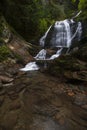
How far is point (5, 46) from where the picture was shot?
13.7m

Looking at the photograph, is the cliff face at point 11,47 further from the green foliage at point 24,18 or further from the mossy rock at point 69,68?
the mossy rock at point 69,68

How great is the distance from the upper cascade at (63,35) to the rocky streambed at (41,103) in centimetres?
911

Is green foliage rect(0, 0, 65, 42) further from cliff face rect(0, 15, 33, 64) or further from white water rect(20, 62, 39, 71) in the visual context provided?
white water rect(20, 62, 39, 71)

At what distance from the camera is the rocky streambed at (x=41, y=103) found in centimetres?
593

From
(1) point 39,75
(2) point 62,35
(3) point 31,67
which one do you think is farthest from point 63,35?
(1) point 39,75

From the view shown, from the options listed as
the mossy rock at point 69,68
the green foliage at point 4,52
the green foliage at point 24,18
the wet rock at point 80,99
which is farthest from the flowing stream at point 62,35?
the wet rock at point 80,99

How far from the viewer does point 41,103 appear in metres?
7.45

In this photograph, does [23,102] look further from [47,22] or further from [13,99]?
[47,22]

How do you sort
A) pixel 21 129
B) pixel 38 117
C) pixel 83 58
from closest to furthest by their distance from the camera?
pixel 21 129
pixel 38 117
pixel 83 58

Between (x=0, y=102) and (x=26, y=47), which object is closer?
(x=0, y=102)

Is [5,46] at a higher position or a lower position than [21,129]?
higher

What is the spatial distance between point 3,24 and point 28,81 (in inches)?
255

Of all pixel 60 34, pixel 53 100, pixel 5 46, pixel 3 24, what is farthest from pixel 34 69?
pixel 60 34

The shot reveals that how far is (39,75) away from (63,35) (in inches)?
375
